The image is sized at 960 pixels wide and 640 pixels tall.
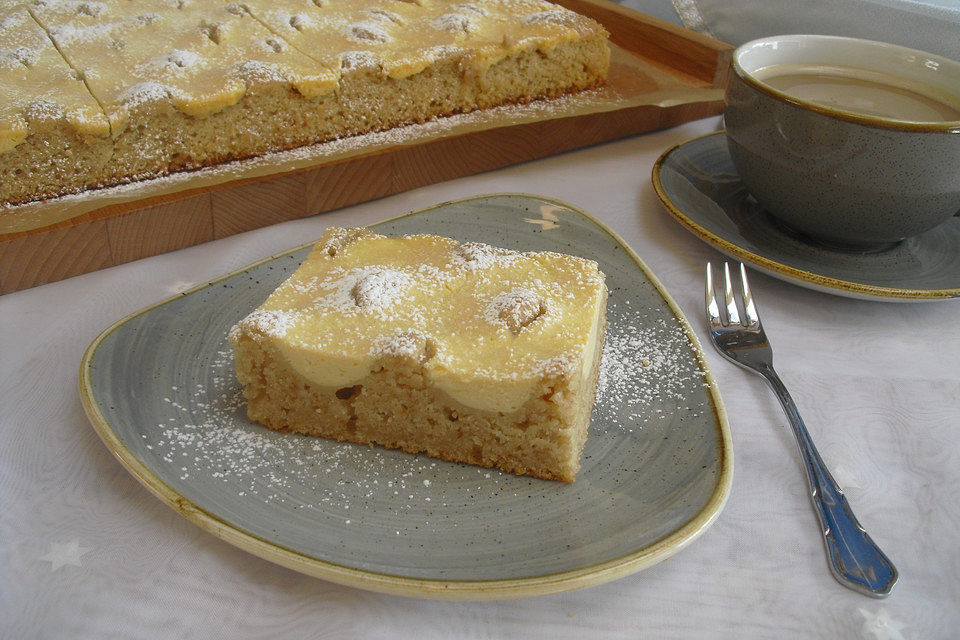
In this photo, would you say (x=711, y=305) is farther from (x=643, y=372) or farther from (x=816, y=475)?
(x=816, y=475)

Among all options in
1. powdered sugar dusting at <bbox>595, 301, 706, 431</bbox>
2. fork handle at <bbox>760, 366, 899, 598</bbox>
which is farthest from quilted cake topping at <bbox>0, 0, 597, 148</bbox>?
fork handle at <bbox>760, 366, 899, 598</bbox>

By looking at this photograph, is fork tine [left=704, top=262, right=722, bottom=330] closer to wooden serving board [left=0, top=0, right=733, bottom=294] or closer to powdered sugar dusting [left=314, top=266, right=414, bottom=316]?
powdered sugar dusting [left=314, top=266, right=414, bottom=316]

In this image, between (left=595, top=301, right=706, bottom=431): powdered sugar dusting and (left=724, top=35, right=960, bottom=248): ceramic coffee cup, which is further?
(left=724, top=35, right=960, bottom=248): ceramic coffee cup

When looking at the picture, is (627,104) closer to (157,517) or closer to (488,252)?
(488,252)

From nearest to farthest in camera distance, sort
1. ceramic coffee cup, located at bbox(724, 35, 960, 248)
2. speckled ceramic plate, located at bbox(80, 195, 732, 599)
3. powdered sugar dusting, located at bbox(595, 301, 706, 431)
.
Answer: speckled ceramic plate, located at bbox(80, 195, 732, 599) < powdered sugar dusting, located at bbox(595, 301, 706, 431) < ceramic coffee cup, located at bbox(724, 35, 960, 248)

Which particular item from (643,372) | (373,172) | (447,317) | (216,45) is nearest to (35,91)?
(216,45)

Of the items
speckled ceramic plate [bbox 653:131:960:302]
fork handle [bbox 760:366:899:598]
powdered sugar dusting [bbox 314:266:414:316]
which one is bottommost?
fork handle [bbox 760:366:899:598]

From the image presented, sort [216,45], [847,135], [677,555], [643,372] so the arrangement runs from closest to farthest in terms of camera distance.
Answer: [677,555]
[643,372]
[847,135]
[216,45]
